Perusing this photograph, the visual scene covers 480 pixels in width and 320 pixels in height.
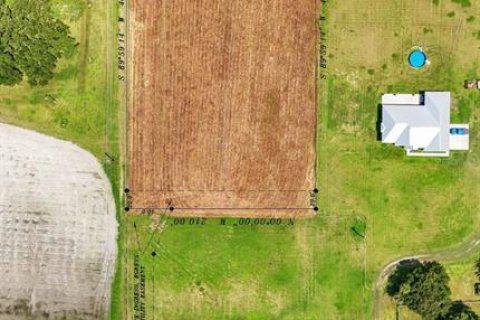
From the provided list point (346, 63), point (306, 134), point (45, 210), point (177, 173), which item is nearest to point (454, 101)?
point (346, 63)

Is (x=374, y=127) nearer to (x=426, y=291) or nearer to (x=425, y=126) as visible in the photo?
(x=425, y=126)

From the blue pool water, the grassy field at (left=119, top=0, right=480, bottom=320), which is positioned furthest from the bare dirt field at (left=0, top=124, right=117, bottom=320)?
the blue pool water

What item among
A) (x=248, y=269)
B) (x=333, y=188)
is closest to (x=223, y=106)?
(x=333, y=188)

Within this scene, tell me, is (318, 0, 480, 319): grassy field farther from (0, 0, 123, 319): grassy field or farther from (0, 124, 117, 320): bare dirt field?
(0, 124, 117, 320): bare dirt field

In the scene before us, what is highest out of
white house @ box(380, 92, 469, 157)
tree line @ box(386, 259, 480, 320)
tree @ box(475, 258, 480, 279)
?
white house @ box(380, 92, 469, 157)

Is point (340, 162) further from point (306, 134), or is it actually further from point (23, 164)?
point (23, 164)
